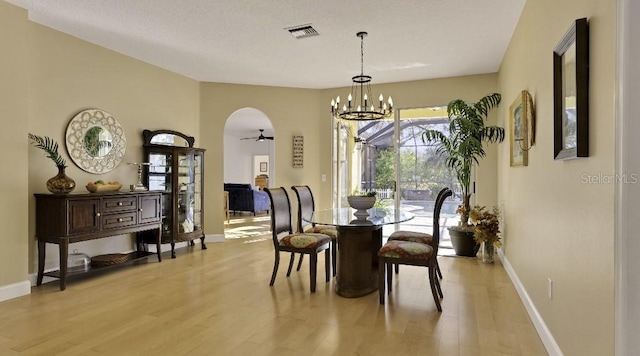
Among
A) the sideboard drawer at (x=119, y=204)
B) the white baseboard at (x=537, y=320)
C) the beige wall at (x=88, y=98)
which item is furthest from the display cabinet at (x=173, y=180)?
the white baseboard at (x=537, y=320)

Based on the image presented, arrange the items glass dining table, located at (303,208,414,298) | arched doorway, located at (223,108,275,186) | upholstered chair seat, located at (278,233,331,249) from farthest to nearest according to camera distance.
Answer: arched doorway, located at (223,108,275,186), upholstered chair seat, located at (278,233,331,249), glass dining table, located at (303,208,414,298)

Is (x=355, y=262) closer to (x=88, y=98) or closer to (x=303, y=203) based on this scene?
(x=303, y=203)

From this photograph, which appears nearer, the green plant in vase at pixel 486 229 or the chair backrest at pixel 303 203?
the chair backrest at pixel 303 203

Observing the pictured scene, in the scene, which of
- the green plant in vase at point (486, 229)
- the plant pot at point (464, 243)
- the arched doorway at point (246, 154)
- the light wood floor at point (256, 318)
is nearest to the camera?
the light wood floor at point (256, 318)

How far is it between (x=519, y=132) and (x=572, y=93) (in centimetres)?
165

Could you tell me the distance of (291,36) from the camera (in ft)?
13.2

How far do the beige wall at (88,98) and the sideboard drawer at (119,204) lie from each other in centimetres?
47

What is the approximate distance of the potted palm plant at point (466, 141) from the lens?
4.70 m

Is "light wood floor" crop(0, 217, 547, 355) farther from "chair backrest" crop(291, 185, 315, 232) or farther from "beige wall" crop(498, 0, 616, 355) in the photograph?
"chair backrest" crop(291, 185, 315, 232)

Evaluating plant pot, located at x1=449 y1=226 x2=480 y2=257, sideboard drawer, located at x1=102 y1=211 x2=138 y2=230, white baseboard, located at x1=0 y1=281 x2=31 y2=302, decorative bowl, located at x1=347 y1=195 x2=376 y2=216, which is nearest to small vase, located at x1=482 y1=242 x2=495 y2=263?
plant pot, located at x1=449 y1=226 x2=480 y2=257

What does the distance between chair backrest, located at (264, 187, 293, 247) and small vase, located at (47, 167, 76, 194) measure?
1922mm

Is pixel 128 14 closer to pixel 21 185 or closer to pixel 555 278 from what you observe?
Result: pixel 21 185

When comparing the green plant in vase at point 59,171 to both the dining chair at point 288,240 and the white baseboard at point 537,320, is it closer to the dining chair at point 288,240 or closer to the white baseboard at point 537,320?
the dining chair at point 288,240

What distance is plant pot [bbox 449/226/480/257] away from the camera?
4859 mm
